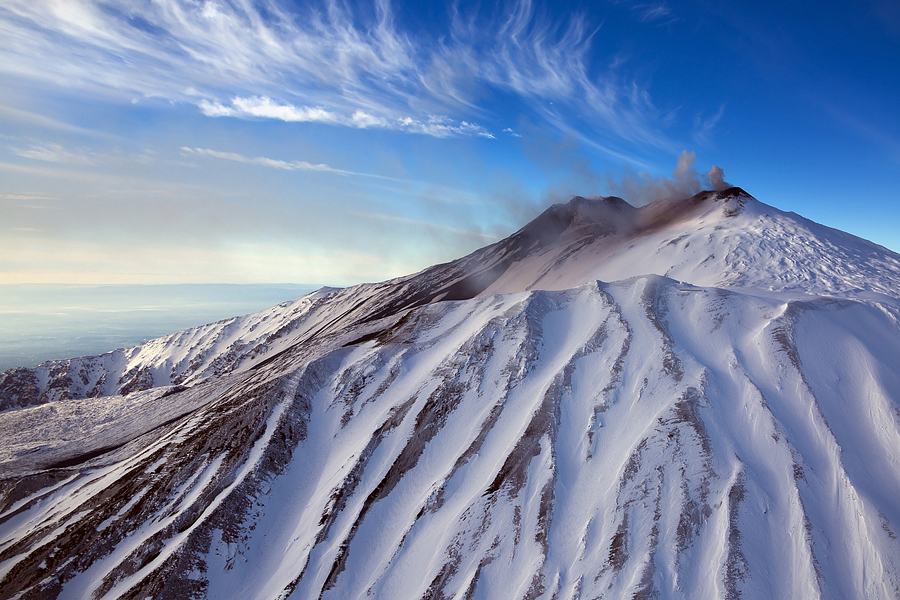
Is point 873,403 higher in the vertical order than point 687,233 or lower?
lower

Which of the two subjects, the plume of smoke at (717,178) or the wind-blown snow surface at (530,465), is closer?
the wind-blown snow surface at (530,465)

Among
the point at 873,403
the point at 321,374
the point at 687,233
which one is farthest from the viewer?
the point at 687,233

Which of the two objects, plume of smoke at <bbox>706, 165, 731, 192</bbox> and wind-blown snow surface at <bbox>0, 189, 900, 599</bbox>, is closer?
wind-blown snow surface at <bbox>0, 189, 900, 599</bbox>

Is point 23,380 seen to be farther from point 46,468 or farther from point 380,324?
point 380,324

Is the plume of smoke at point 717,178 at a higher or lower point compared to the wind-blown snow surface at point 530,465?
higher

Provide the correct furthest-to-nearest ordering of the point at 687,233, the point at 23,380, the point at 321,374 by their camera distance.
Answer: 1. the point at 23,380
2. the point at 687,233
3. the point at 321,374

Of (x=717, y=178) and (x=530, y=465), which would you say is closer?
(x=530, y=465)

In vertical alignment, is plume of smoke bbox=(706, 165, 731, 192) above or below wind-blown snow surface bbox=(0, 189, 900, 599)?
above

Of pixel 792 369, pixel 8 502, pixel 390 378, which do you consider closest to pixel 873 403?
pixel 792 369
